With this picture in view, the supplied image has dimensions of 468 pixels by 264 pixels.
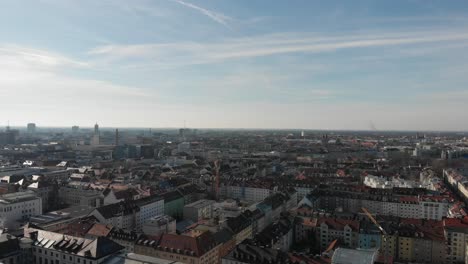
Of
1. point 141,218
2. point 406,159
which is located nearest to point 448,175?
point 406,159

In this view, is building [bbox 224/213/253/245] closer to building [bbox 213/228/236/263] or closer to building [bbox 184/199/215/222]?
building [bbox 213/228/236/263]

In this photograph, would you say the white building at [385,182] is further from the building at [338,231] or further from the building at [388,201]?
the building at [338,231]

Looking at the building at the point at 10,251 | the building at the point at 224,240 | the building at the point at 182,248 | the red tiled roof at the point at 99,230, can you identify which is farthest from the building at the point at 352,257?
the building at the point at 10,251

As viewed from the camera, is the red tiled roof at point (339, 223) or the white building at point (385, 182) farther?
the white building at point (385, 182)

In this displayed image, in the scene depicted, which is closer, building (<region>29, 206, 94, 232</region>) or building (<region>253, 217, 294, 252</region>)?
building (<region>253, 217, 294, 252</region>)

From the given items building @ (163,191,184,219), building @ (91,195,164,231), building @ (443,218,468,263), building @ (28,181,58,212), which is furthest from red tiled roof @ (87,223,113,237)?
building @ (443,218,468,263)

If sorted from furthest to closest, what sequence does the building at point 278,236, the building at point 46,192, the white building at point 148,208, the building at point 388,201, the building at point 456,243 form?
the building at point 46,192 → the building at point 388,201 → the white building at point 148,208 → the building at point 456,243 → the building at point 278,236

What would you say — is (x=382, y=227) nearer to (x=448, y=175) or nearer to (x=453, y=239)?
(x=453, y=239)

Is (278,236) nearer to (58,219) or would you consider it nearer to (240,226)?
(240,226)
